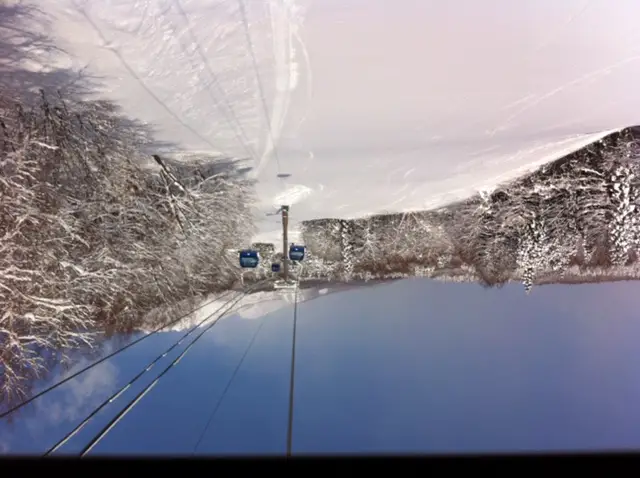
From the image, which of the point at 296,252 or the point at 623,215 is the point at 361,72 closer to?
the point at 296,252

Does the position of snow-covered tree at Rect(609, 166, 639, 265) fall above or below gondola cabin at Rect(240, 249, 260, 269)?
above

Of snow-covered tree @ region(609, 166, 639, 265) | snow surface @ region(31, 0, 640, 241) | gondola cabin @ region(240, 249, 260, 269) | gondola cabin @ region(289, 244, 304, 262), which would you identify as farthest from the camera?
gondola cabin @ region(289, 244, 304, 262)

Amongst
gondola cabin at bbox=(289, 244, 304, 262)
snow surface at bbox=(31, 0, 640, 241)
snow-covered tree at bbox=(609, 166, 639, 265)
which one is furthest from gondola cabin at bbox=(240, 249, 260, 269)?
snow-covered tree at bbox=(609, 166, 639, 265)

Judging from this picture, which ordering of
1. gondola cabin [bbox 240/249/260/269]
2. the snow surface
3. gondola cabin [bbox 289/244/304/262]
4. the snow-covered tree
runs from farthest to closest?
1. gondola cabin [bbox 289/244/304/262]
2. gondola cabin [bbox 240/249/260/269]
3. the snow-covered tree
4. the snow surface

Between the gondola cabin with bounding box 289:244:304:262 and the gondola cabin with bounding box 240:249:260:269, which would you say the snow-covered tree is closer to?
the gondola cabin with bounding box 289:244:304:262

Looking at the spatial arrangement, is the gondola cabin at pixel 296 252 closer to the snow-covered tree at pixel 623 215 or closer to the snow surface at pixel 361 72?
the snow surface at pixel 361 72
